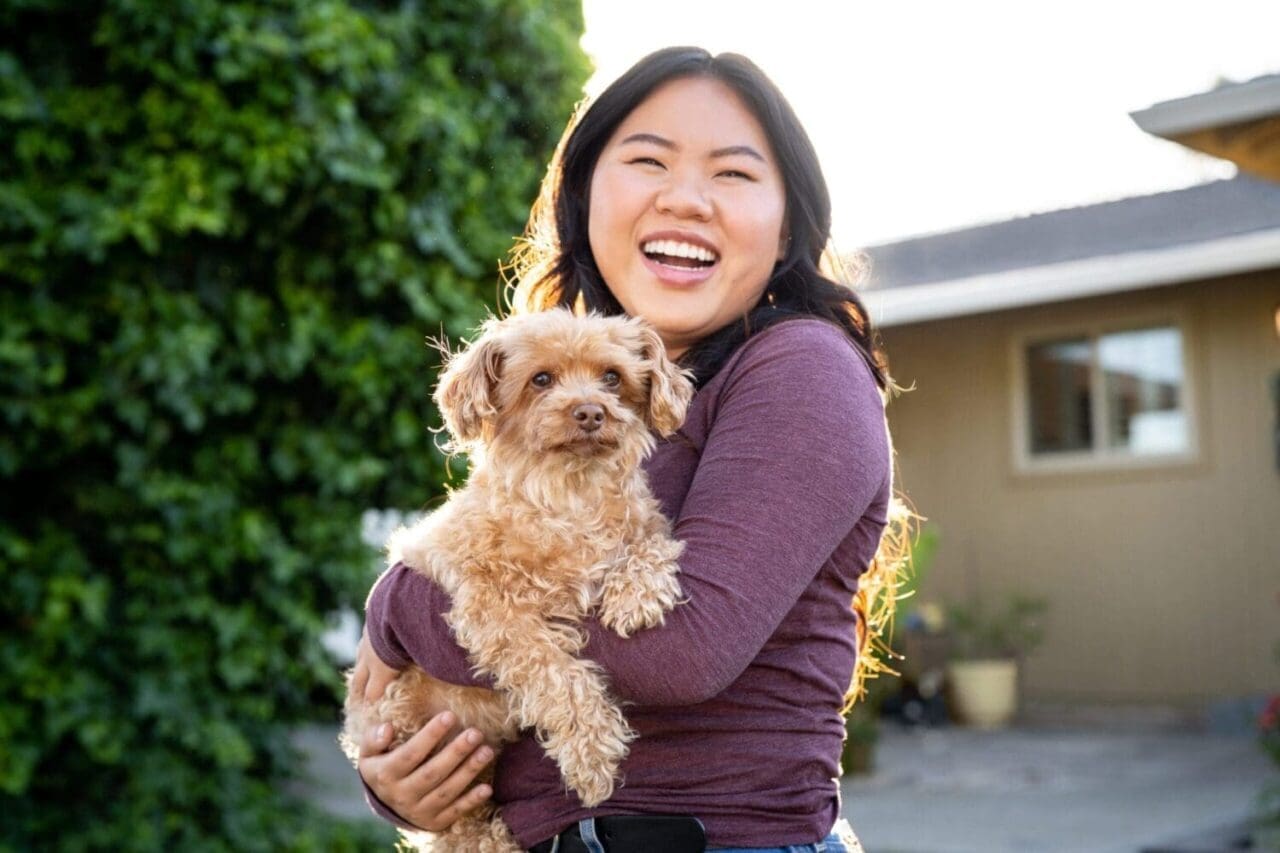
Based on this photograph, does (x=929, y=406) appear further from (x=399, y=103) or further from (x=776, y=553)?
(x=776, y=553)

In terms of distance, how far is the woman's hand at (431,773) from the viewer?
240 centimetres

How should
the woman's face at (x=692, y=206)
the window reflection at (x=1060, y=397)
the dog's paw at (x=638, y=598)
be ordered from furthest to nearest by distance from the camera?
the window reflection at (x=1060, y=397)
the woman's face at (x=692, y=206)
the dog's paw at (x=638, y=598)

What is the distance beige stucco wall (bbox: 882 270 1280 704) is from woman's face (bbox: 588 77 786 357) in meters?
9.82

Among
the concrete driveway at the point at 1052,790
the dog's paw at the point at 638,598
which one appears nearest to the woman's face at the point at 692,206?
the dog's paw at the point at 638,598

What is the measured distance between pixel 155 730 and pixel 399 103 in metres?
2.33

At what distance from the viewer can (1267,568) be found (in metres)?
11.4

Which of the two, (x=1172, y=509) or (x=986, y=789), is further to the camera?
(x=1172, y=509)

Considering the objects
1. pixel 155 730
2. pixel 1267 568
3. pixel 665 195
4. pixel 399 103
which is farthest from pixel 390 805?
pixel 1267 568

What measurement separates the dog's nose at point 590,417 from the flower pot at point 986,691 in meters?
10.8

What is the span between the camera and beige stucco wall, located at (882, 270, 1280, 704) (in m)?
11.5

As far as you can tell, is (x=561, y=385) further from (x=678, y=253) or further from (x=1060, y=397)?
(x=1060, y=397)

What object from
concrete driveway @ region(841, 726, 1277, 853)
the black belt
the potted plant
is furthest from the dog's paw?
the potted plant

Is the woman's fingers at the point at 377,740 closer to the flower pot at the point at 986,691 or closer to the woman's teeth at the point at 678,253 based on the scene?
the woman's teeth at the point at 678,253

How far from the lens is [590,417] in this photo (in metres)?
2.57
